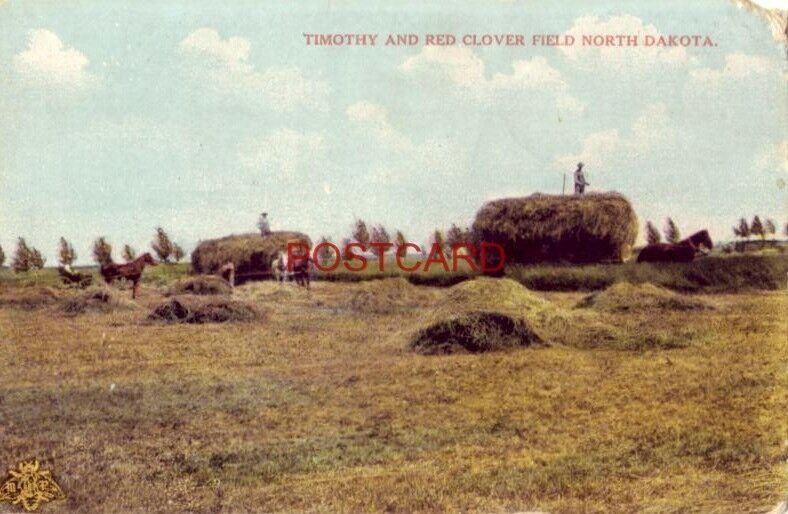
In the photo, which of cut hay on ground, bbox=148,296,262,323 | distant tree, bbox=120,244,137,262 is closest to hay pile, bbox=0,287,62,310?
distant tree, bbox=120,244,137,262

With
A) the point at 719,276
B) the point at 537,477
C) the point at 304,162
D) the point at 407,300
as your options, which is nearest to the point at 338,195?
the point at 304,162

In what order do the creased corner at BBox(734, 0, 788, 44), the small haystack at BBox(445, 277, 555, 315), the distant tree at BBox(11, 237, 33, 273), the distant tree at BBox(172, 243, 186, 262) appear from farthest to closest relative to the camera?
the small haystack at BBox(445, 277, 555, 315)
the distant tree at BBox(172, 243, 186, 262)
the distant tree at BBox(11, 237, 33, 273)
the creased corner at BBox(734, 0, 788, 44)

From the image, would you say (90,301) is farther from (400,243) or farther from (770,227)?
(770,227)

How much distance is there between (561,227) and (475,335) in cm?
94

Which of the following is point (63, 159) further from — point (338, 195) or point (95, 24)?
point (338, 195)

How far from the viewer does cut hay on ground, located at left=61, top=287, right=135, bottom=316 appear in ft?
19.5

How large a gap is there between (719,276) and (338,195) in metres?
2.61

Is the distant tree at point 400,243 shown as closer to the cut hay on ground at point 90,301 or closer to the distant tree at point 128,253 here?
the distant tree at point 128,253

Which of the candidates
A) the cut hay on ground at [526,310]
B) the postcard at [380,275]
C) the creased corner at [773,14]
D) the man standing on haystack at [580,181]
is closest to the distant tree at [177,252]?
the postcard at [380,275]

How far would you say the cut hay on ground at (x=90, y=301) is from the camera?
593cm

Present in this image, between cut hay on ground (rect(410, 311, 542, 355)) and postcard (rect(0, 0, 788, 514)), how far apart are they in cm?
2

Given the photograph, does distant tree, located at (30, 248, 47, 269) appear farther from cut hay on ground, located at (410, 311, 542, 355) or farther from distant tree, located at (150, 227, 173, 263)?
cut hay on ground, located at (410, 311, 542, 355)

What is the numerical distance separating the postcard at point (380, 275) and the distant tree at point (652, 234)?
0.10 ft

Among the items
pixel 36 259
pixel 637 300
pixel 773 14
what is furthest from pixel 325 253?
pixel 773 14
